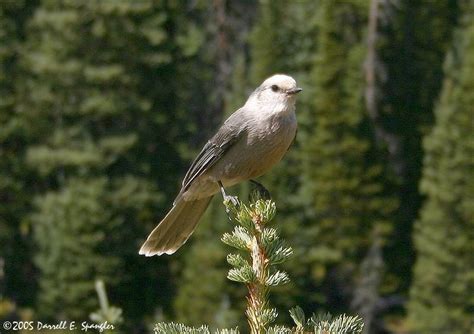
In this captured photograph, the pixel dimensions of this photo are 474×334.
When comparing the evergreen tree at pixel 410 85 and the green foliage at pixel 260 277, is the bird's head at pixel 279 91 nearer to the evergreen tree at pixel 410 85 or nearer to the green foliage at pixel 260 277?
the green foliage at pixel 260 277

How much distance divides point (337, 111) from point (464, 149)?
10.5ft

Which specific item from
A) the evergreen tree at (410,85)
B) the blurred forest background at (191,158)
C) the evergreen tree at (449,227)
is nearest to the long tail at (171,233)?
the blurred forest background at (191,158)

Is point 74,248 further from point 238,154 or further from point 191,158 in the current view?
point 238,154

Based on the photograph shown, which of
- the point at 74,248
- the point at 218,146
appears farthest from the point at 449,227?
the point at 218,146

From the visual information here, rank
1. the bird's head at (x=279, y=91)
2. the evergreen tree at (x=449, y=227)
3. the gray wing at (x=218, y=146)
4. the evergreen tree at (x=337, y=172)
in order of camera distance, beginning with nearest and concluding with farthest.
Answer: the bird's head at (x=279, y=91), the gray wing at (x=218, y=146), the evergreen tree at (x=449, y=227), the evergreen tree at (x=337, y=172)

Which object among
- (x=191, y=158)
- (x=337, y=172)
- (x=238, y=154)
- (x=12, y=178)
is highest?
(x=12, y=178)

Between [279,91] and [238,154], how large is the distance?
0.39m

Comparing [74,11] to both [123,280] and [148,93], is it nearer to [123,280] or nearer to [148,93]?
[148,93]

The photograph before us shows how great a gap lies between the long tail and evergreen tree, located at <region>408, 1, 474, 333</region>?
62.9 ft

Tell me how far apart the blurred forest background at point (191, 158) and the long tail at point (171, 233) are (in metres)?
18.6

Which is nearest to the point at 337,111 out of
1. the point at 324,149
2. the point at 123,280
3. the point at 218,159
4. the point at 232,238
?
the point at 324,149

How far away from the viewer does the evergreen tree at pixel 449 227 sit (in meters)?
25.4

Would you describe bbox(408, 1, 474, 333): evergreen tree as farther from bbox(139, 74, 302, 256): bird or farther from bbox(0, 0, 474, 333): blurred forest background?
bbox(139, 74, 302, 256): bird

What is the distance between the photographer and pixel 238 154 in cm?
687
